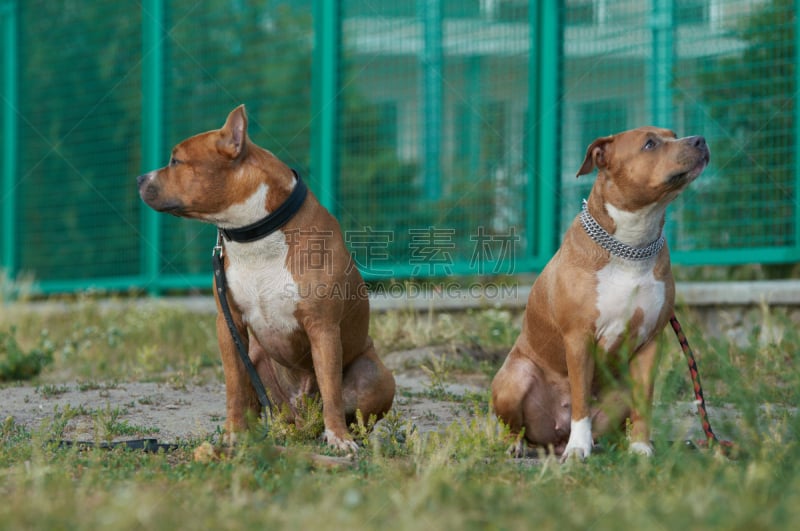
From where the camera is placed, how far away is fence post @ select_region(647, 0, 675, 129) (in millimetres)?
7430

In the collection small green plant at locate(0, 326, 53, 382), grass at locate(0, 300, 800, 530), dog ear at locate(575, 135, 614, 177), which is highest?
dog ear at locate(575, 135, 614, 177)

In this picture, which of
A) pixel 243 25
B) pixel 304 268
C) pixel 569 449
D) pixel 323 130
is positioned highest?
pixel 243 25

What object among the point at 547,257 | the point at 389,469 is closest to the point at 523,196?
the point at 547,257

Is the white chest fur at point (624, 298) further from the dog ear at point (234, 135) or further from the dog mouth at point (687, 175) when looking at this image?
the dog ear at point (234, 135)

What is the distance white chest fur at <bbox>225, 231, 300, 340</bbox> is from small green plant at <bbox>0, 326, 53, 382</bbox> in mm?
3243

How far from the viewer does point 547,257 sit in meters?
8.04

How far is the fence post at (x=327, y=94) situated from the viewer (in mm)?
8992

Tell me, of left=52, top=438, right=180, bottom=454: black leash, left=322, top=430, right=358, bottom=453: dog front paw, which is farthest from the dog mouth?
left=52, top=438, right=180, bottom=454: black leash

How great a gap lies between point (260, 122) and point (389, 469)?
7.02 meters

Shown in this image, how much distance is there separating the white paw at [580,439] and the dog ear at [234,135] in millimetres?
1926

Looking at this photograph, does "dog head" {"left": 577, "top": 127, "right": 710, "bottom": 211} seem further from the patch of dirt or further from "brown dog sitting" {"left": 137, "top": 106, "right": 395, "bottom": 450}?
the patch of dirt

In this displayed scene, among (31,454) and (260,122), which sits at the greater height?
(260,122)

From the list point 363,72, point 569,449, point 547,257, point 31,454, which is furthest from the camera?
point 363,72

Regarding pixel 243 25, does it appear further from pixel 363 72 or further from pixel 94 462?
pixel 94 462
